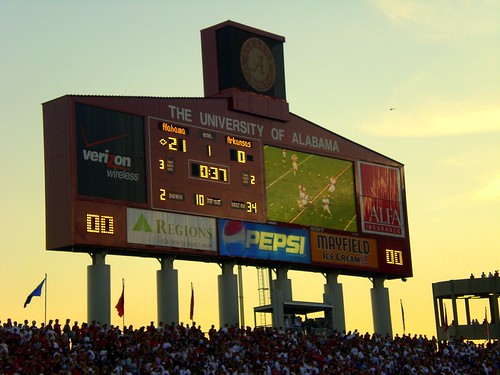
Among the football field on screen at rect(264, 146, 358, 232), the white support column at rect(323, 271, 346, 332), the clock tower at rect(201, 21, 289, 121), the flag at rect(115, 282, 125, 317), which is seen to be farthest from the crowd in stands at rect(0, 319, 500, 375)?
the clock tower at rect(201, 21, 289, 121)

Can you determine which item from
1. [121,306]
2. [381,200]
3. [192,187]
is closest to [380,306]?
[381,200]

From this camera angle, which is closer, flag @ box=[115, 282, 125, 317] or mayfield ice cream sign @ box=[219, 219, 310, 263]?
flag @ box=[115, 282, 125, 317]

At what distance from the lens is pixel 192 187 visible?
39156 mm

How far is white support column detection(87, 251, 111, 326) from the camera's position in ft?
119

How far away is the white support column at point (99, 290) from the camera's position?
3622cm

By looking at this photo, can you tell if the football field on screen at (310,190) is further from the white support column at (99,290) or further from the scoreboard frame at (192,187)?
the white support column at (99,290)

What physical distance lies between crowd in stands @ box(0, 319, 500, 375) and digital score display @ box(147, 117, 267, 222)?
3.82m

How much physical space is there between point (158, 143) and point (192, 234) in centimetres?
290

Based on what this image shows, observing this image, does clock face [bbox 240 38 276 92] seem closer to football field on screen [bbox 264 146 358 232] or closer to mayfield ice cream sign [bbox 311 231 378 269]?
football field on screen [bbox 264 146 358 232]

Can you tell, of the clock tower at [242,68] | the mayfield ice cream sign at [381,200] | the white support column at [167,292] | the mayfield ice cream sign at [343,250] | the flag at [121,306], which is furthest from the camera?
the mayfield ice cream sign at [381,200]

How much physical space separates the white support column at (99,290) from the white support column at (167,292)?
2.28 meters

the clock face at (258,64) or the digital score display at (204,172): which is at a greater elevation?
the clock face at (258,64)

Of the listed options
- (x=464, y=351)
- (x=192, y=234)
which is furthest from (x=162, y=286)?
(x=464, y=351)

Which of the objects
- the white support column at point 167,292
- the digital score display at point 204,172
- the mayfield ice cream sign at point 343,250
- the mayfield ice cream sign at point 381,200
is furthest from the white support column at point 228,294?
the mayfield ice cream sign at point 381,200
